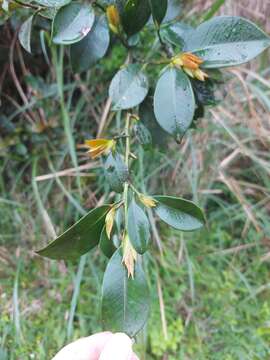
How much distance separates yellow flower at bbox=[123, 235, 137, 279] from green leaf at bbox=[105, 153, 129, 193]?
8 centimetres

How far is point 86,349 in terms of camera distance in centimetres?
62

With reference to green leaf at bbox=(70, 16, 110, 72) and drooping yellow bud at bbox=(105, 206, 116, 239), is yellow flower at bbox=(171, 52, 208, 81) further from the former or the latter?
drooping yellow bud at bbox=(105, 206, 116, 239)

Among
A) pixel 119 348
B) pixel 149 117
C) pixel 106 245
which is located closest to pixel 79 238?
pixel 106 245

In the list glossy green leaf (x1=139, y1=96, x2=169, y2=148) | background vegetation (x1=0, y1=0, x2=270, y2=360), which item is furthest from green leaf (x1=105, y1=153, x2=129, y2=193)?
background vegetation (x1=0, y1=0, x2=270, y2=360)

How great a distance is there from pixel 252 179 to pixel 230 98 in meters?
0.26

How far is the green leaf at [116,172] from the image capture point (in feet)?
1.93

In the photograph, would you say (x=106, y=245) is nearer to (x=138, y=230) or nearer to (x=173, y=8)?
(x=138, y=230)

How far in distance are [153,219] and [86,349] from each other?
0.54 metres

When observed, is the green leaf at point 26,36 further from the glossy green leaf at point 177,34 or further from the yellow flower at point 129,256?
the yellow flower at point 129,256

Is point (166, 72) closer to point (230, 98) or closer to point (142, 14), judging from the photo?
point (142, 14)

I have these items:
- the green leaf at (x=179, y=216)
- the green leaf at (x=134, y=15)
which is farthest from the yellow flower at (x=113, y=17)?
the green leaf at (x=179, y=216)

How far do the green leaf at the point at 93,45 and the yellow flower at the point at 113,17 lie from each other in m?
0.01

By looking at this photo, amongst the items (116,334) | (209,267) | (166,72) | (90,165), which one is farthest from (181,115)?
(209,267)

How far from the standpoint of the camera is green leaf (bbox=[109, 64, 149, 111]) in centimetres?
62
